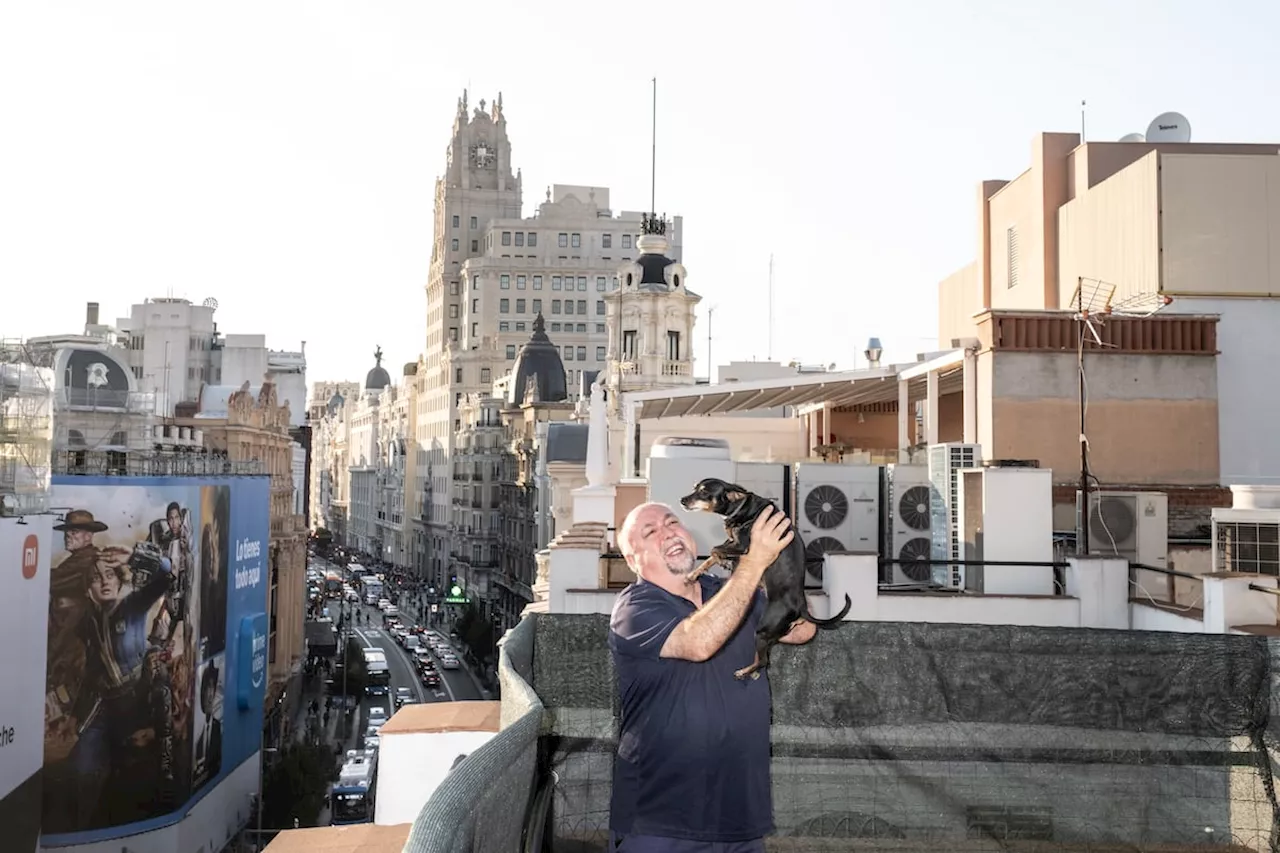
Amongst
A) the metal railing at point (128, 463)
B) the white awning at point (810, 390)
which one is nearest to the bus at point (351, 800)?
the metal railing at point (128, 463)

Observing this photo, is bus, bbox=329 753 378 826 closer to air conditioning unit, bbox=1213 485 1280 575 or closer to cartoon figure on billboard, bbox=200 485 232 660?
cartoon figure on billboard, bbox=200 485 232 660

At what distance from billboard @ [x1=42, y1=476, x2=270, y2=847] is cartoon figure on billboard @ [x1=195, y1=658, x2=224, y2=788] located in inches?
3.3

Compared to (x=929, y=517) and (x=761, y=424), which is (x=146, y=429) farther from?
(x=929, y=517)

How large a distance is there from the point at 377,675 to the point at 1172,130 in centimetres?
4832

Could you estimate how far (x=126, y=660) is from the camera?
37.0 m

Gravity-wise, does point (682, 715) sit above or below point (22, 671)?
above

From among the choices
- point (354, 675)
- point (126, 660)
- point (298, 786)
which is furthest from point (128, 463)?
point (354, 675)

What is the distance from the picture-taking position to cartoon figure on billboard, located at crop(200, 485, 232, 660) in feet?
135

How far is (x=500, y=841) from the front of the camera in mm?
3854

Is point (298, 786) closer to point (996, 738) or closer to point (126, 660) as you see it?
point (126, 660)

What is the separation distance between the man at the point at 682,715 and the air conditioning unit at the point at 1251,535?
30.4ft

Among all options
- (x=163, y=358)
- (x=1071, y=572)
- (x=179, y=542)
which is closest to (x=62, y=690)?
(x=179, y=542)

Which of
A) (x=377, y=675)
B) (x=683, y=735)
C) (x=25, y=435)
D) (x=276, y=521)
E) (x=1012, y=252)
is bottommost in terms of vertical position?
(x=377, y=675)

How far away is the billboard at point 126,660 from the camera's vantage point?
36.0 meters
